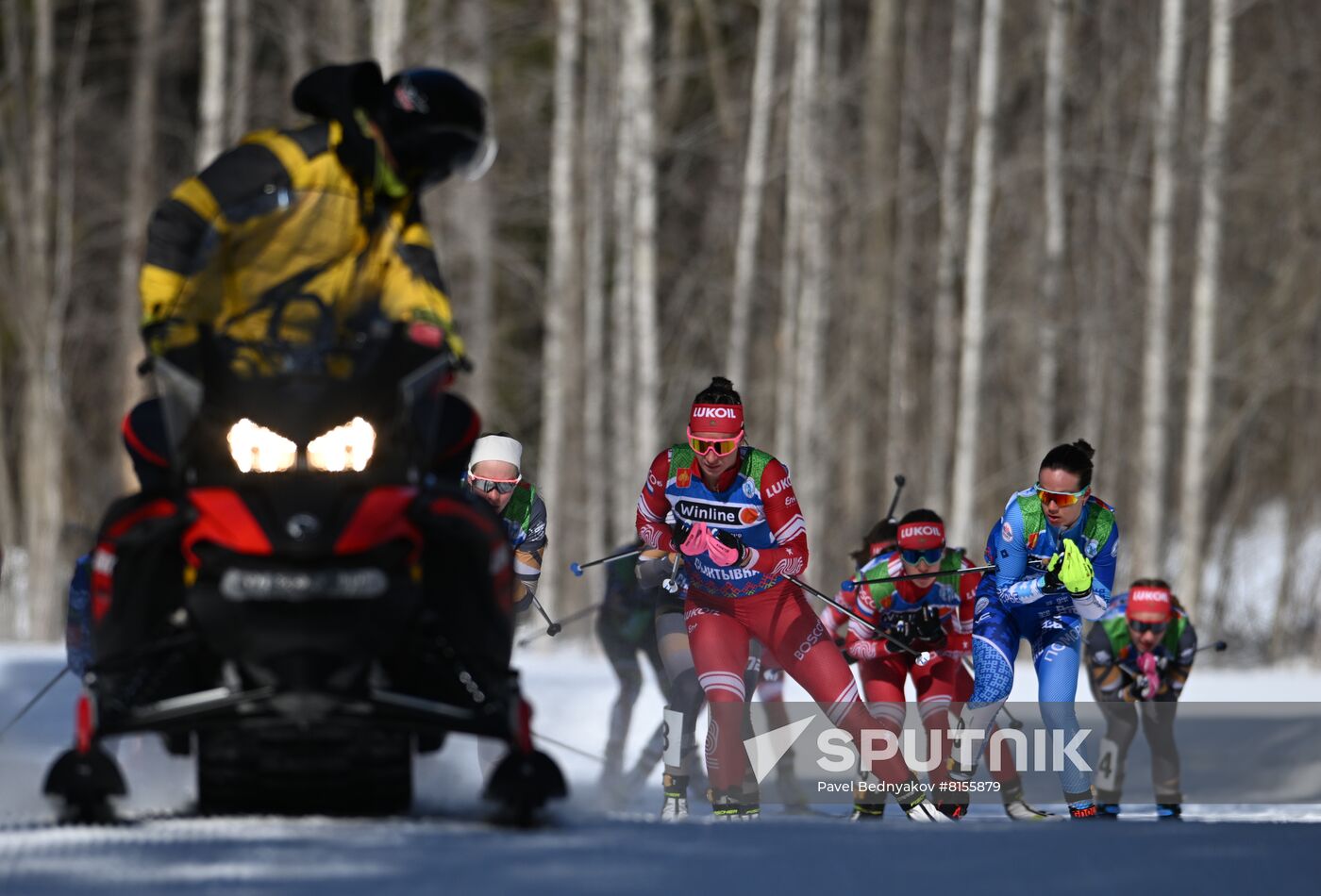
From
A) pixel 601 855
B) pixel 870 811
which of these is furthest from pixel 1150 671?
pixel 601 855

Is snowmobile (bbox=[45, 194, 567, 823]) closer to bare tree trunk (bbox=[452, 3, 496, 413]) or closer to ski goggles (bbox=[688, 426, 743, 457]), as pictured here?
ski goggles (bbox=[688, 426, 743, 457])

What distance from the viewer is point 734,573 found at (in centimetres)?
957

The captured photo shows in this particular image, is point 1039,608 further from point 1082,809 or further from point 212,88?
point 212,88

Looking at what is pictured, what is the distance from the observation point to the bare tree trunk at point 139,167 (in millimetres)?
26500

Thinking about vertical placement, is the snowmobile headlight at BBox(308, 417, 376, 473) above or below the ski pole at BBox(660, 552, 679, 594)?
above

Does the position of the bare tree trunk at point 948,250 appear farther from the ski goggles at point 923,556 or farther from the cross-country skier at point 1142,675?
the ski goggles at point 923,556

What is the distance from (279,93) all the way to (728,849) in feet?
85.6

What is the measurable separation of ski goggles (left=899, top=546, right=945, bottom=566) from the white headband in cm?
208

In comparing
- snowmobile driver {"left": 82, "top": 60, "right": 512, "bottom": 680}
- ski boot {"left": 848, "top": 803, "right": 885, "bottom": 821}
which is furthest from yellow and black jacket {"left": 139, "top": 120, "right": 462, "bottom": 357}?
ski boot {"left": 848, "top": 803, "right": 885, "bottom": 821}

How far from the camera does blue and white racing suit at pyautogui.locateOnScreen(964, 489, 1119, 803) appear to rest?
9805 millimetres

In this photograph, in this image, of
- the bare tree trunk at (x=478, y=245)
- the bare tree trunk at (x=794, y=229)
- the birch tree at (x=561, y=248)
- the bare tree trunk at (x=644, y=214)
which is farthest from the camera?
the bare tree trunk at (x=478, y=245)

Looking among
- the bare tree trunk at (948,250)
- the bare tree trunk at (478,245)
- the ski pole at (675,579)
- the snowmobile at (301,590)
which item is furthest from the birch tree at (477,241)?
the snowmobile at (301,590)

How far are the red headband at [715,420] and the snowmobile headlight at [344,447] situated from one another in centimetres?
338

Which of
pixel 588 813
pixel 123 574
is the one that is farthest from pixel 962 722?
pixel 123 574
